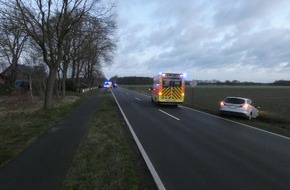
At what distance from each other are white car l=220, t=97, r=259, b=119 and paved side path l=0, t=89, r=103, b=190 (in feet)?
41.4

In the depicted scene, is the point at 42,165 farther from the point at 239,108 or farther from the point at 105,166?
the point at 239,108

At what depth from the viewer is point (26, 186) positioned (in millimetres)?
6789

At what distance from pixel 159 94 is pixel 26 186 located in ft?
81.1

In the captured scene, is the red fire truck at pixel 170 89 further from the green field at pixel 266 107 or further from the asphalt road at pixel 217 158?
the asphalt road at pixel 217 158

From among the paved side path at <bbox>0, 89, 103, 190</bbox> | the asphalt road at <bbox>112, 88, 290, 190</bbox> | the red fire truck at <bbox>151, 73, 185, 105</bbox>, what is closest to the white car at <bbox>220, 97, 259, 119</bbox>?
the asphalt road at <bbox>112, 88, 290, 190</bbox>

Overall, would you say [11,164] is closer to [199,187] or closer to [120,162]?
[120,162]

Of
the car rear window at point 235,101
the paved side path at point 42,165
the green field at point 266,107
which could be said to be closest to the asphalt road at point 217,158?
the paved side path at point 42,165

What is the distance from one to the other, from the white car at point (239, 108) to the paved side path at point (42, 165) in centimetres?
1263

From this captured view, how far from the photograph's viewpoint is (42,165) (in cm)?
850

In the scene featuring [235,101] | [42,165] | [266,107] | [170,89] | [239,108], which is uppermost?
[170,89]

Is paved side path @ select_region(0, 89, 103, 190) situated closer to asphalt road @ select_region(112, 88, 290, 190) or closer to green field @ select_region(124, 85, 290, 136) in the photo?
asphalt road @ select_region(112, 88, 290, 190)

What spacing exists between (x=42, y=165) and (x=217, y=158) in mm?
4420

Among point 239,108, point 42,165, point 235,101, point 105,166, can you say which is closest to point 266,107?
point 235,101

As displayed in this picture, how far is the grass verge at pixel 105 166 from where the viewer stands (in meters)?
6.97
